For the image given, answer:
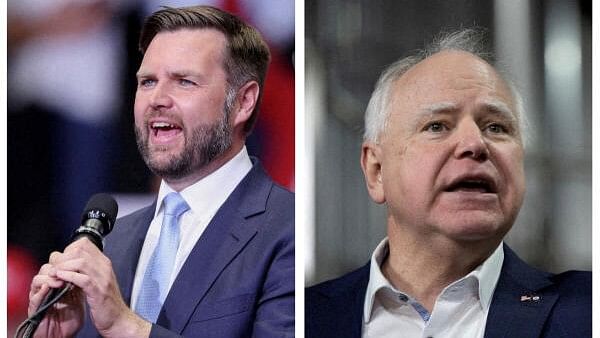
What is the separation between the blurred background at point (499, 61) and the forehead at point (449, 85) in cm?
7

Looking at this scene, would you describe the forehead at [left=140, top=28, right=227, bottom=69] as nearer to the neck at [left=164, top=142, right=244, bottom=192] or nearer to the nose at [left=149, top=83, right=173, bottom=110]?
the nose at [left=149, top=83, right=173, bottom=110]

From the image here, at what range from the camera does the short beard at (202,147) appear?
3.36 m

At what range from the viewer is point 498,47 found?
3273 mm

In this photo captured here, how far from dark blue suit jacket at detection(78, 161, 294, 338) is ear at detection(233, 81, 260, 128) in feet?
0.60

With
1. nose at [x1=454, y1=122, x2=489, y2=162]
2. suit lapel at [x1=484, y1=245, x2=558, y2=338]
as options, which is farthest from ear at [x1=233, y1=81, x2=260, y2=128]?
suit lapel at [x1=484, y1=245, x2=558, y2=338]

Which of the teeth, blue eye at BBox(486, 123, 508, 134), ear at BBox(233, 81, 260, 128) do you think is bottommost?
blue eye at BBox(486, 123, 508, 134)

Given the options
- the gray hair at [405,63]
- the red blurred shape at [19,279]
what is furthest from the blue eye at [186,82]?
the red blurred shape at [19,279]

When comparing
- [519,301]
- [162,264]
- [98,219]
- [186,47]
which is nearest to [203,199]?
[162,264]

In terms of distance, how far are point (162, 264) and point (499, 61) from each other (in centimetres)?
148

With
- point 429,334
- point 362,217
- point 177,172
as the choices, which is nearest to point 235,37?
point 177,172

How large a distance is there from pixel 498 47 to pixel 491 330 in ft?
3.41

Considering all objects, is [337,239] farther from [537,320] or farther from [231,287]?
[537,320]

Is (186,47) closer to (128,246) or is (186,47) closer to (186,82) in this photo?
(186,82)

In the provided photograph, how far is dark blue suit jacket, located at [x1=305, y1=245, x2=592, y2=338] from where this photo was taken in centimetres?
315
